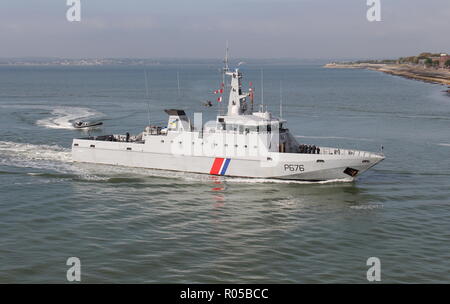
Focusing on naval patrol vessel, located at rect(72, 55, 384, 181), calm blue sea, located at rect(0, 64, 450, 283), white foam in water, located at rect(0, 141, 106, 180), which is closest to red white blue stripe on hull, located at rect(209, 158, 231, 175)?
naval patrol vessel, located at rect(72, 55, 384, 181)

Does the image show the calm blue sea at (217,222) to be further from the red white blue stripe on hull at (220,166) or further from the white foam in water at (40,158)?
the red white blue stripe on hull at (220,166)

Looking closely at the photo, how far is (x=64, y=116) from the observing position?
6425 cm

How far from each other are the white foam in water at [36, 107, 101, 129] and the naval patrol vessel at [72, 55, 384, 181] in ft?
Result: 70.3

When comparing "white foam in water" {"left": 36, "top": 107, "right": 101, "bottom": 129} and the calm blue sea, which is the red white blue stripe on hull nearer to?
the calm blue sea

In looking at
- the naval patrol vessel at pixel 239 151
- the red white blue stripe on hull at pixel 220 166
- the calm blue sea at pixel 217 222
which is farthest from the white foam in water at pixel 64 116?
the red white blue stripe on hull at pixel 220 166

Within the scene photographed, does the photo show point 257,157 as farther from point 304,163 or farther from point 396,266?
point 396,266

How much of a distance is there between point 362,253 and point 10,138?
123ft

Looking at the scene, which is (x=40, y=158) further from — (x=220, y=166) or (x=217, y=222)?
(x=217, y=222)

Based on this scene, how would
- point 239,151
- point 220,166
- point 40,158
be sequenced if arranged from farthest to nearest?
point 40,158
point 220,166
point 239,151

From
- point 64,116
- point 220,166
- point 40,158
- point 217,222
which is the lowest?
point 217,222

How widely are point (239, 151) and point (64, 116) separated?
37.4 meters

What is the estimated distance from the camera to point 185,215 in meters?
26.7

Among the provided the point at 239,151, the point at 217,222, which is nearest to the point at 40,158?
the point at 239,151

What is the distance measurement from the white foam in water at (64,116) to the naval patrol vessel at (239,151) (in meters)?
21.4
